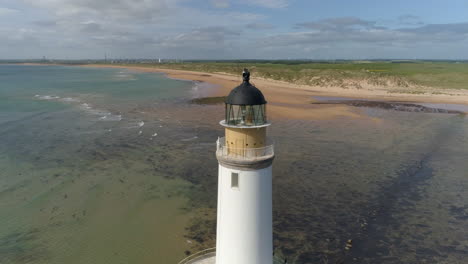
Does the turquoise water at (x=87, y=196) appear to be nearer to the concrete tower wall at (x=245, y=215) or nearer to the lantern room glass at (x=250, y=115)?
the concrete tower wall at (x=245, y=215)

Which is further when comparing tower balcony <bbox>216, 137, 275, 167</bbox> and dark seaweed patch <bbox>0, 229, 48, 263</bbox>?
dark seaweed patch <bbox>0, 229, 48, 263</bbox>

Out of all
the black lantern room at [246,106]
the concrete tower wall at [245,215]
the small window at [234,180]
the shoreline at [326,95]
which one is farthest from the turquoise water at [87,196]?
the shoreline at [326,95]

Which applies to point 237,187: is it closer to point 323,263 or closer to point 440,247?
point 323,263

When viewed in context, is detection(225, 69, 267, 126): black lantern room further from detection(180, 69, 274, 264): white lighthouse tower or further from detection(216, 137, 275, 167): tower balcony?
detection(216, 137, 275, 167): tower balcony

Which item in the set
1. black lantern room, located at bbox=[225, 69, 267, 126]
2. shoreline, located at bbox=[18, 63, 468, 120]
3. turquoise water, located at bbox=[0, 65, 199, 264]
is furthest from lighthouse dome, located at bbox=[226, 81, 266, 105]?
shoreline, located at bbox=[18, 63, 468, 120]

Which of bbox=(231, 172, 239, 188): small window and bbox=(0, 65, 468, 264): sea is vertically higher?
bbox=(231, 172, 239, 188): small window
